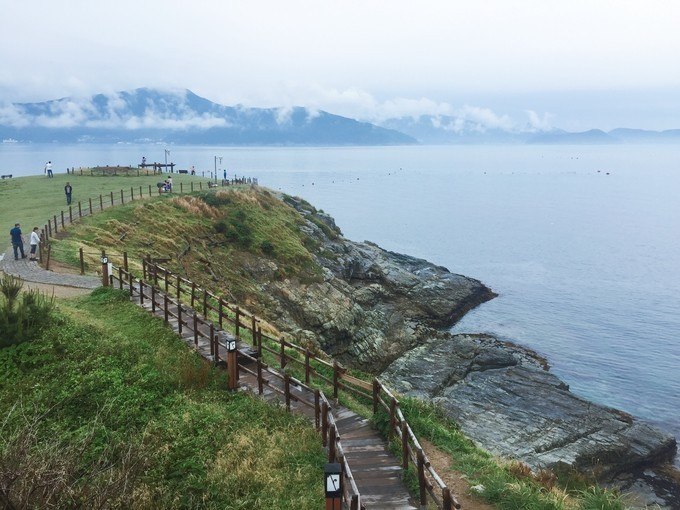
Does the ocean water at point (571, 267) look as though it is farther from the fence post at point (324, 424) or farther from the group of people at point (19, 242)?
the group of people at point (19, 242)

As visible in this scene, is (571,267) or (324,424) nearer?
(324,424)

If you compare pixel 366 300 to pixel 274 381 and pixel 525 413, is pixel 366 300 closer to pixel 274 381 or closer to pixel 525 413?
pixel 525 413

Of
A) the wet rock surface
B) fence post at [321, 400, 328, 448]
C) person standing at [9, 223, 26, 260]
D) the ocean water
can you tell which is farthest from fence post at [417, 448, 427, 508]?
the ocean water

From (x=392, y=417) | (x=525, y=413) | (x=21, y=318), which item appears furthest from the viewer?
(x=525, y=413)

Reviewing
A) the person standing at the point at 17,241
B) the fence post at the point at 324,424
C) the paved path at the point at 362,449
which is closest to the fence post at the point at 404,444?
the paved path at the point at 362,449

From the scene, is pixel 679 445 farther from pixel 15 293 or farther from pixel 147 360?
pixel 15 293

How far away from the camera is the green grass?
9570 millimetres

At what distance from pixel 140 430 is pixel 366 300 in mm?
34027

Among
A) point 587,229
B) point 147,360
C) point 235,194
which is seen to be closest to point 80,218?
point 235,194

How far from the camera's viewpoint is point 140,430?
1261cm

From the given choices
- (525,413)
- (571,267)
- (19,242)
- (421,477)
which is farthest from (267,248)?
(571,267)

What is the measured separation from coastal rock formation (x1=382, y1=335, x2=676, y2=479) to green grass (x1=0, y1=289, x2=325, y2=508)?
A: 1431 cm

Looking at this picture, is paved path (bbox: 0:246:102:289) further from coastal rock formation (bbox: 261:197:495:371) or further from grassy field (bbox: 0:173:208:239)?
coastal rock formation (bbox: 261:197:495:371)

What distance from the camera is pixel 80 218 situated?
38.8 meters
